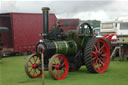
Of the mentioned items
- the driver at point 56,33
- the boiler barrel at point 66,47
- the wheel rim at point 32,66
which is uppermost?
the driver at point 56,33

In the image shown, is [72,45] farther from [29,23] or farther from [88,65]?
[29,23]

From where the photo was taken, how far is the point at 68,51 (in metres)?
5.81

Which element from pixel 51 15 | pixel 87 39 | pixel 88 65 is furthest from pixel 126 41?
pixel 51 15

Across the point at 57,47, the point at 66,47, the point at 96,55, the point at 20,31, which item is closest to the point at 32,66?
the point at 57,47

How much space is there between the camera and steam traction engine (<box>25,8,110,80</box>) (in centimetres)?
540

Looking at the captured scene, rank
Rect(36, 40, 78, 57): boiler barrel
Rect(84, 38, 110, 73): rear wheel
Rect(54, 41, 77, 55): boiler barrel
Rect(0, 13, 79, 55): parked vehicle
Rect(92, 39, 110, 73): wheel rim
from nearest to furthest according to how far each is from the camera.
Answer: Rect(36, 40, 78, 57): boiler barrel, Rect(54, 41, 77, 55): boiler barrel, Rect(84, 38, 110, 73): rear wheel, Rect(92, 39, 110, 73): wheel rim, Rect(0, 13, 79, 55): parked vehicle

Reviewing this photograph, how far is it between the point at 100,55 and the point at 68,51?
3.82 feet

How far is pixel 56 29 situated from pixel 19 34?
7.32 m

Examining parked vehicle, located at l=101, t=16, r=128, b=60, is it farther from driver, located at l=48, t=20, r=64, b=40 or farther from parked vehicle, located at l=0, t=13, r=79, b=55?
parked vehicle, located at l=0, t=13, r=79, b=55

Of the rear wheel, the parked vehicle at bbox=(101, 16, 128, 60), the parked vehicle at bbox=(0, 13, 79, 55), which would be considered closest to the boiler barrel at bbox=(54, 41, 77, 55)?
the rear wheel

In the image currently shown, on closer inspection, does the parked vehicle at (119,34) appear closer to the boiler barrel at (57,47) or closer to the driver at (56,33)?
the boiler barrel at (57,47)

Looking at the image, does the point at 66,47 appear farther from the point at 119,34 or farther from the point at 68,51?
the point at 119,34

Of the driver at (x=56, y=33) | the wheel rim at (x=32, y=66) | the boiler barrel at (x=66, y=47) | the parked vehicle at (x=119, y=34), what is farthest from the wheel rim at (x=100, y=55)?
the parked vehicle at (x=119, y=34)

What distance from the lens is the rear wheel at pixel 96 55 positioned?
19.3 feet
